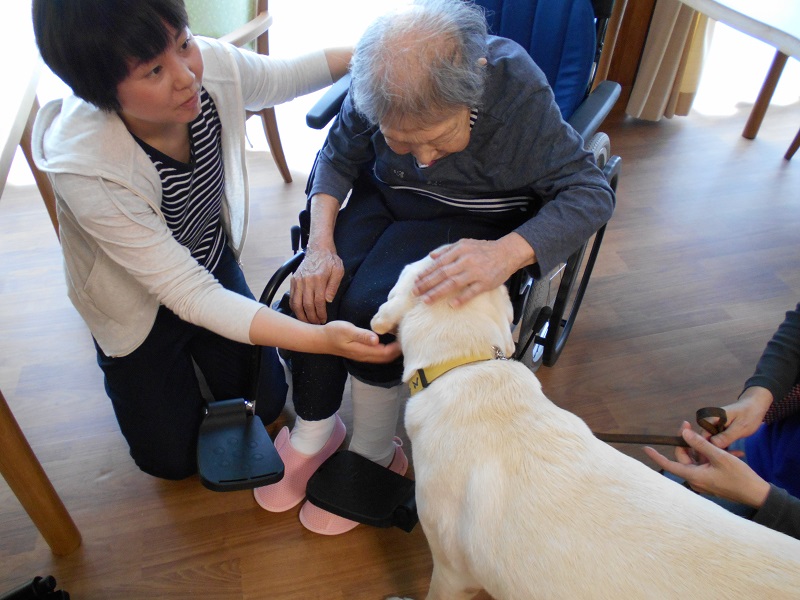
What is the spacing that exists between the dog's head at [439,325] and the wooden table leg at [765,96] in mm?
2276

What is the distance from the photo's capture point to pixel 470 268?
108 centimetres

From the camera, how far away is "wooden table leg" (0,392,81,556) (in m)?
1.21

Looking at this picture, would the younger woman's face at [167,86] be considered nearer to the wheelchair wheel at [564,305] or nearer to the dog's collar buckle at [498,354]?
the dog's collar buckle at [498,354]

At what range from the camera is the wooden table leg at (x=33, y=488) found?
1205 mm

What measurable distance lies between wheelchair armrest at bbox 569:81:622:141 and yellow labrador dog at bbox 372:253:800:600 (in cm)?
47

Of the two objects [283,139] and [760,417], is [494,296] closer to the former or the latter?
[760,417]

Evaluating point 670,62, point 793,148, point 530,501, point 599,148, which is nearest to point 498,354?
point 530,501

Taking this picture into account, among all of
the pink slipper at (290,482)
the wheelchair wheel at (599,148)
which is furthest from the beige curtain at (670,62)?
the pink slipper at (290,482)

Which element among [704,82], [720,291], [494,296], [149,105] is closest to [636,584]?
[494,296]

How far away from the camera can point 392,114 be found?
109 cm

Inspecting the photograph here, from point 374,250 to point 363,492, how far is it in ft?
1.83

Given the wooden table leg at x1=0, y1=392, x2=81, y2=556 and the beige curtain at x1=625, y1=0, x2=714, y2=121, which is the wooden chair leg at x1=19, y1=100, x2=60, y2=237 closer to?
the wooden table leg at x1=0, y1=392, x2=81, y2=556

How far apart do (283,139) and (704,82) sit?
7.16 ft

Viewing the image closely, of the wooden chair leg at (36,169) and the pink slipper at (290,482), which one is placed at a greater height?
the wooden chair leg at (36,169)
